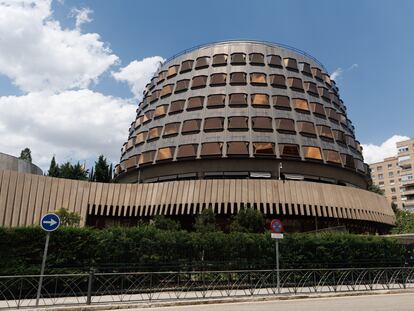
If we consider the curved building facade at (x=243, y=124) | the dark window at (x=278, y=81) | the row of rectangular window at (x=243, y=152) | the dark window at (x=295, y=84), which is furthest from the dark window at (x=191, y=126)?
the dark window at (x=295, y=84)

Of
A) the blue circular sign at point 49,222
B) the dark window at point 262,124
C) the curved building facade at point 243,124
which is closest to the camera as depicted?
the blue circular sign at point 49,222

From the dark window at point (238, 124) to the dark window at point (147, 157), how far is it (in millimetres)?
9943

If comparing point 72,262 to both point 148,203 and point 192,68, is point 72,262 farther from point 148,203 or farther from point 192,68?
point 192,68

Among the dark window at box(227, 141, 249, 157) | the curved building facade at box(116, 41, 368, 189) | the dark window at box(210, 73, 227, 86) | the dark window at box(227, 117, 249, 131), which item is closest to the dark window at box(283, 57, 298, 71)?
the curved building facade at box(116, 41, 368, 189)

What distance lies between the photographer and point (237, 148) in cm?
3812

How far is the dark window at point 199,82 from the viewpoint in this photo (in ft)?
148

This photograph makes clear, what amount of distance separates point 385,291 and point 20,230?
685 inches

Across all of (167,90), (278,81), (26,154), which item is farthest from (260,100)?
(26,154)

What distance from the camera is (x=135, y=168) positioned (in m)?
43.9

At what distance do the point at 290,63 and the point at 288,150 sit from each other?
51.3 ft

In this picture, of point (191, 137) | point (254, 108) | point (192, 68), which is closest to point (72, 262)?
point (191, 137)

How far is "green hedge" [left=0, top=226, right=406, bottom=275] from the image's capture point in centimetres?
1545

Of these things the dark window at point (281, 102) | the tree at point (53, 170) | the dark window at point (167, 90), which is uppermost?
the dark window at point (167, 90)

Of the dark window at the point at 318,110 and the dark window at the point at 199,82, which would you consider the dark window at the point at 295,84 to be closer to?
the dark window at the point at 318,110
